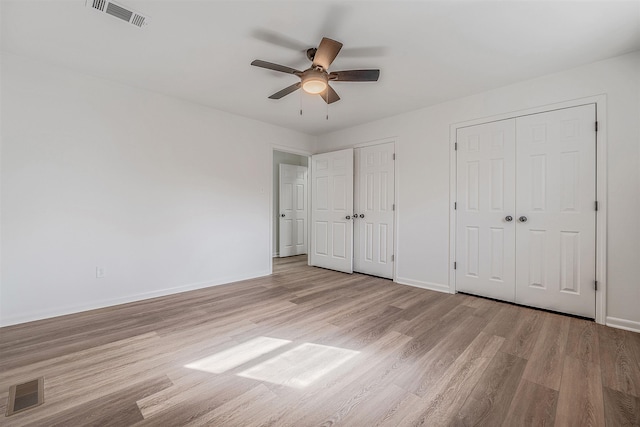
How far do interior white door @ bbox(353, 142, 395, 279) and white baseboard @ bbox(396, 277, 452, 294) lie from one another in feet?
0.71

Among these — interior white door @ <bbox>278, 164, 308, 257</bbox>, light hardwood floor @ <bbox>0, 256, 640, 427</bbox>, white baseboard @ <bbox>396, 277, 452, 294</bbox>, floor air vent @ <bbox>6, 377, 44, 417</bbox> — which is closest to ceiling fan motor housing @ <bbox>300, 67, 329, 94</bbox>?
light hardwood floor @ <bbox>0, 256, 640, 427</bbox>

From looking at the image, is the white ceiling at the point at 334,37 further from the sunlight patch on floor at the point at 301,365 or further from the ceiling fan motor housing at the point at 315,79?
the sunlight patch on floor at the point at 301,365

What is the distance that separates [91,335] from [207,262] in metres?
1.57

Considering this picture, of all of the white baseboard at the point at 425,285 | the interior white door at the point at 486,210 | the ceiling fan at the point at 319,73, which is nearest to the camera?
the ceiling fan at the point at 319,73

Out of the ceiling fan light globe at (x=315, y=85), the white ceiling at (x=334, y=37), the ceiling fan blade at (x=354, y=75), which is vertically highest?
the white ceiling at (x=334, y=37)

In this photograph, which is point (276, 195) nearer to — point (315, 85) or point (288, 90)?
point (288, 90)

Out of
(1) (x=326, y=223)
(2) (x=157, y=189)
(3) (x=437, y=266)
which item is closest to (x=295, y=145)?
(1) (x=326, y=223)

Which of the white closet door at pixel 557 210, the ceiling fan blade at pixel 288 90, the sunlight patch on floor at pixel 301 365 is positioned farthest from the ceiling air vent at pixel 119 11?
the white closet door at pixel 557 210

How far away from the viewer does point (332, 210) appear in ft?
16.0

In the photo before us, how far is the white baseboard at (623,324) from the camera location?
94.5 inches

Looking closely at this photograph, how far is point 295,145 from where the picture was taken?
487 cm

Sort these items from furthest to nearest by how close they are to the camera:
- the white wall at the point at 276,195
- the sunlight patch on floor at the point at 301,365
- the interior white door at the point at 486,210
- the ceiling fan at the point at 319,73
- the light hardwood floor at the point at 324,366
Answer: the white wall at the point at 276,195 < the interior white door at the point at 486,210 < the ceiling fan at the point at 319,73 < the sunlight patch on floor at the point at 301,365 < the light hardwood floor at the point at 324,366

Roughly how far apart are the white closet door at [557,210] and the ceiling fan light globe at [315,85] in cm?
233

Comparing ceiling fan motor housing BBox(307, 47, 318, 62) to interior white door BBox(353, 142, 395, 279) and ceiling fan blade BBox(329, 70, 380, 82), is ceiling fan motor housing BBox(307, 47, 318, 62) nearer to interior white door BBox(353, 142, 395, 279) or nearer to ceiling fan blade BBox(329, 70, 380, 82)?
ceiling fan blade BBox(329, 70, 380, 82)
